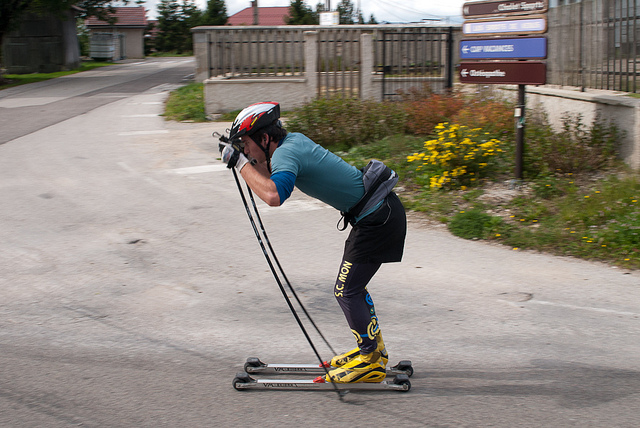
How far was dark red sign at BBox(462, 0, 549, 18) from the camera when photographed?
8109 millimetres

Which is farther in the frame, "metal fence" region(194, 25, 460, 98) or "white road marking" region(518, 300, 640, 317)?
"metal fence" region(194, 25, 460, 98)

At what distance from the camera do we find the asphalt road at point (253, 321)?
3664 millimetres

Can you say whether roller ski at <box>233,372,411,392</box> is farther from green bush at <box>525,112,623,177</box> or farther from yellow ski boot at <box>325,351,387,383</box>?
green bush at <box>525,112,623,177</box>

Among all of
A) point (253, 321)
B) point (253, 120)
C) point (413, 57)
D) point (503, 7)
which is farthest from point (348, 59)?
point (253, 120)

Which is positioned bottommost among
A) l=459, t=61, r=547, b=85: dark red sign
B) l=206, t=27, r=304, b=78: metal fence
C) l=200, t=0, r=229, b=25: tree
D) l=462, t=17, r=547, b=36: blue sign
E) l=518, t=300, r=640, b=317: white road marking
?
l=518, t=300, r=640, b=317: white road marking

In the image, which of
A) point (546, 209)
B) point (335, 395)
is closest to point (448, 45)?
point (546, 209)

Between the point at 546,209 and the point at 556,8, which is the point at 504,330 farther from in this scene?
the point at 556,8

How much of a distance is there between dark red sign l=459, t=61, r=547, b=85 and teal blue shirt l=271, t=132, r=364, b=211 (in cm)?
544

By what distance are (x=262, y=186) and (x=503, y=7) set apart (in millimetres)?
6435

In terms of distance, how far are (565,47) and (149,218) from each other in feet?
27.0

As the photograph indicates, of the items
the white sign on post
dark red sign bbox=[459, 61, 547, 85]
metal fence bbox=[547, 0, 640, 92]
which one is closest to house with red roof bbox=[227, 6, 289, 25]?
the white sign on post

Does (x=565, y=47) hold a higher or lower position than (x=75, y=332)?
higher

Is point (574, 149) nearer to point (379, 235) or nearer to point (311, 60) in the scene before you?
point (379, 235)

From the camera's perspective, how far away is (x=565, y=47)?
1151cm
